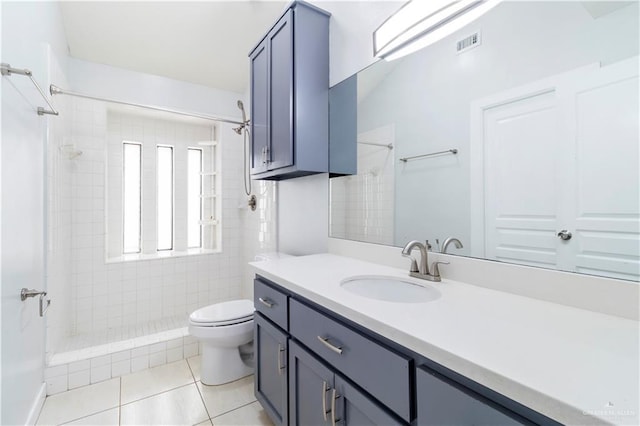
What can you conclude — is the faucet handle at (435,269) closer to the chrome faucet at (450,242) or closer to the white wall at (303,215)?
the chrome faucet at (450,242)

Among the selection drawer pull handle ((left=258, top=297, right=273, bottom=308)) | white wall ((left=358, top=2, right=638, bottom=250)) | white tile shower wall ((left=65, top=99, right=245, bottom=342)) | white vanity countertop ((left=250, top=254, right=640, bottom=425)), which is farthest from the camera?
white tile shower wall ((left=65, top=99, right=245, bottom=342))

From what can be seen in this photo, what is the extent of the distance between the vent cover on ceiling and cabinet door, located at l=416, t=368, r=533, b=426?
1168mm

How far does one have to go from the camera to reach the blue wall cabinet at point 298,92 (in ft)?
5.31

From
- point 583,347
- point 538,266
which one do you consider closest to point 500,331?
point 583,347

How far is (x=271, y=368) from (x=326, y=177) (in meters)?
1.13

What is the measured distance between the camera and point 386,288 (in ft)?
3.99

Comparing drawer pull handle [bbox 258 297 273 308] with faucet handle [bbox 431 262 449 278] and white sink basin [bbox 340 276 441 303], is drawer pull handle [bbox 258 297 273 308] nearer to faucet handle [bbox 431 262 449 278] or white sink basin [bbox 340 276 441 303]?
white sink basin [bbox 340 276 441 303]

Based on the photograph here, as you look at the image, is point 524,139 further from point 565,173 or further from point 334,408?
point 334,408

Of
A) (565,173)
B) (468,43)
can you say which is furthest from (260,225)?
(565,173)

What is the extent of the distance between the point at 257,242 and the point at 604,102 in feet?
8.29

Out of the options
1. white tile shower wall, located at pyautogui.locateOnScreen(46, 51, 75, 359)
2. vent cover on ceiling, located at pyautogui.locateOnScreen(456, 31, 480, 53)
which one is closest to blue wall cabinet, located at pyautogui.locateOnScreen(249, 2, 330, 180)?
vent cover on ceiling, located at pyautogui.locateOnScreen(456, 31, 480, 53)

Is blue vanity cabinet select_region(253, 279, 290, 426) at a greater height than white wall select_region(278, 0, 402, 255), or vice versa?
white wall select_region(278, 0, 402, 255)

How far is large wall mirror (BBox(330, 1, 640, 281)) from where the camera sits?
2.58 feet

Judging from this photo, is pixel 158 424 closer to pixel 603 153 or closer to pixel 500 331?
pixel 500 331
